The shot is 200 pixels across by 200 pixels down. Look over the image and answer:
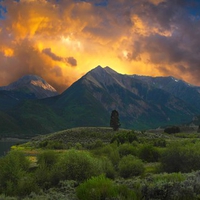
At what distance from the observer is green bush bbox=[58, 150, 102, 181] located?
33906 millimetres

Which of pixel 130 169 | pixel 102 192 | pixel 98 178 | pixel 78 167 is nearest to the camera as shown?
pixel 102 192

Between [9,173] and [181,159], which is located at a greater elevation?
[181,159]

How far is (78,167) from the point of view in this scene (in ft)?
112

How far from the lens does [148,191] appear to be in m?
20.8

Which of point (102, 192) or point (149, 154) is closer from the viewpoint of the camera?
point (102, 192)

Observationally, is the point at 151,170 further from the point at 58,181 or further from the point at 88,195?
the point at 88,195

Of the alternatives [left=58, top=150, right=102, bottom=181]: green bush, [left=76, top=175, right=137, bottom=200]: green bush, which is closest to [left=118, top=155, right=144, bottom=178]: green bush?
[left=58, top=150, right=102, bottom=181]: green bush

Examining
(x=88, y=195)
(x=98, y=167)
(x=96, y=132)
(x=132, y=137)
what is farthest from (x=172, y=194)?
(x=96, y=132)

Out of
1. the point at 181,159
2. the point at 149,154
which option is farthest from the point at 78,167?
the point at 149,154

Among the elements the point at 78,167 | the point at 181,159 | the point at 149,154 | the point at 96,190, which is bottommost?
the point at 149,154

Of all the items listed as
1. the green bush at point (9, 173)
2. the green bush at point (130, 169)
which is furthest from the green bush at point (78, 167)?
the green bush at point (130, 169)

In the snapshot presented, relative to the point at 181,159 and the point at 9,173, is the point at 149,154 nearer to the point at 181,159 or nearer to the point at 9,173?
the point at 181,159

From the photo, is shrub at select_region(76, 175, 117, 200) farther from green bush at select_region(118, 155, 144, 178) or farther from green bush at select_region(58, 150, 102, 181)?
green bush at select_region(118, 155, 144, 178)

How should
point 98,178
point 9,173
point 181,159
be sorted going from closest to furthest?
point 98,178, point 9,173, point 181,159
